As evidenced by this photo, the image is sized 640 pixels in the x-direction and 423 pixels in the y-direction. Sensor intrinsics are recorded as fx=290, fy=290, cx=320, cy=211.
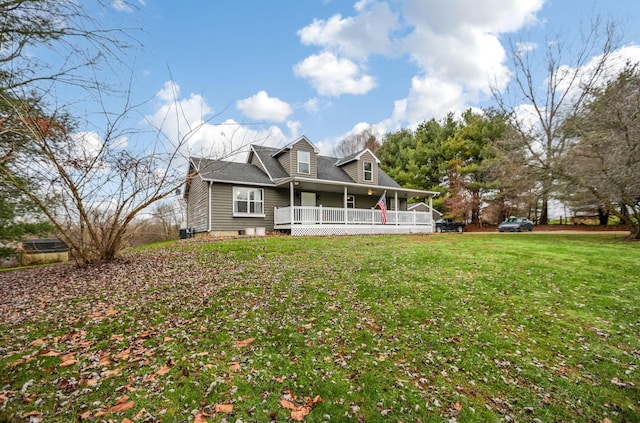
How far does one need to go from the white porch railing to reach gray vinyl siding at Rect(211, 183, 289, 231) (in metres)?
0.55

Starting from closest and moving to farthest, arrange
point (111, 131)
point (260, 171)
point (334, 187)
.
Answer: point (111, 131) → point (334, 187) → point (260, 171)

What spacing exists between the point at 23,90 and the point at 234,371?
22.0 feet

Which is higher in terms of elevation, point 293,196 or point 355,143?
point 355,143

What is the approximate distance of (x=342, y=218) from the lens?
685 inches

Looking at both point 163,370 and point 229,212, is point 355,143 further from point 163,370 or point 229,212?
point 163,370

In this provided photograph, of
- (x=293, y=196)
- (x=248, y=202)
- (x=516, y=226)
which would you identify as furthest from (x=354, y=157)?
(x=516, y=226)

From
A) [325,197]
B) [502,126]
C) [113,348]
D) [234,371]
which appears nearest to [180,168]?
[113,348]

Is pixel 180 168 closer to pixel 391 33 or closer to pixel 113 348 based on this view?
pixel 113 348

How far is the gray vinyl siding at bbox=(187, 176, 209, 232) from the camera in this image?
16422mm

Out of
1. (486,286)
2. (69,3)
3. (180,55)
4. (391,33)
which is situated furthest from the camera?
(391,33)

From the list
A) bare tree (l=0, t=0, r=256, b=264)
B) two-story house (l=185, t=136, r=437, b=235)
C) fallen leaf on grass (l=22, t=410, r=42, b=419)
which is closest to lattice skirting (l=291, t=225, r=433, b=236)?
two-story house (l=185, t=136, r=437, b=235)

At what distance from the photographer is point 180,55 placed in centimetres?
692

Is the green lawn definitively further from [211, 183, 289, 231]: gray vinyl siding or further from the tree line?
[211, 183, 289, 231]: gray vinyl siding

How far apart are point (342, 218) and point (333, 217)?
641mm
